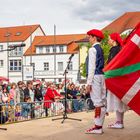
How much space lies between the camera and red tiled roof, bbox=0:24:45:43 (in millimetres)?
73688

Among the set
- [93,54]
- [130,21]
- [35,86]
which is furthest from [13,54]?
[93,54]

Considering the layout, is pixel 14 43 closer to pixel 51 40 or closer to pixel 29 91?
pixel 51 40

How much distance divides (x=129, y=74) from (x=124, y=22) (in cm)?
7451

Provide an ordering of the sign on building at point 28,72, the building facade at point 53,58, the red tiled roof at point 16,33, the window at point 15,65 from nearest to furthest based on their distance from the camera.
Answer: the sign on building at point 28,72 → the building facade at point 53,58 → the window at point 15,65 → the red tiled roof at point 16,33

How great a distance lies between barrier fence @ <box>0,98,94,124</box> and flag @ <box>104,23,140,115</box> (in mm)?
4886

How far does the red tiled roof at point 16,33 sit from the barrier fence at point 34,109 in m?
57.3

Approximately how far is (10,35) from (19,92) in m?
62.4

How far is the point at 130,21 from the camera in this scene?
7925 cm

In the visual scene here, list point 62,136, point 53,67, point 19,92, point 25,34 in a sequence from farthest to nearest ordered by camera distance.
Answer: point 25,34 → point 53,67 → point 19,92 → point 62,136

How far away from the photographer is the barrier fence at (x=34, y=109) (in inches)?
435

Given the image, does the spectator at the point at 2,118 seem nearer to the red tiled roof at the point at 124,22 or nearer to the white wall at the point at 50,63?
the white wall at the point at 50,63

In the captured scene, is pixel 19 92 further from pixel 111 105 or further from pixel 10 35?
pixel 10 35

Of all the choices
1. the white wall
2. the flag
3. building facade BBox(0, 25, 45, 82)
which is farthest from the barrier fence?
building facade BBox(0, 25, 45, 82)

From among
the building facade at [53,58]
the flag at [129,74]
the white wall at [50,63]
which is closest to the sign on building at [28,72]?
the flag at [129,74]
